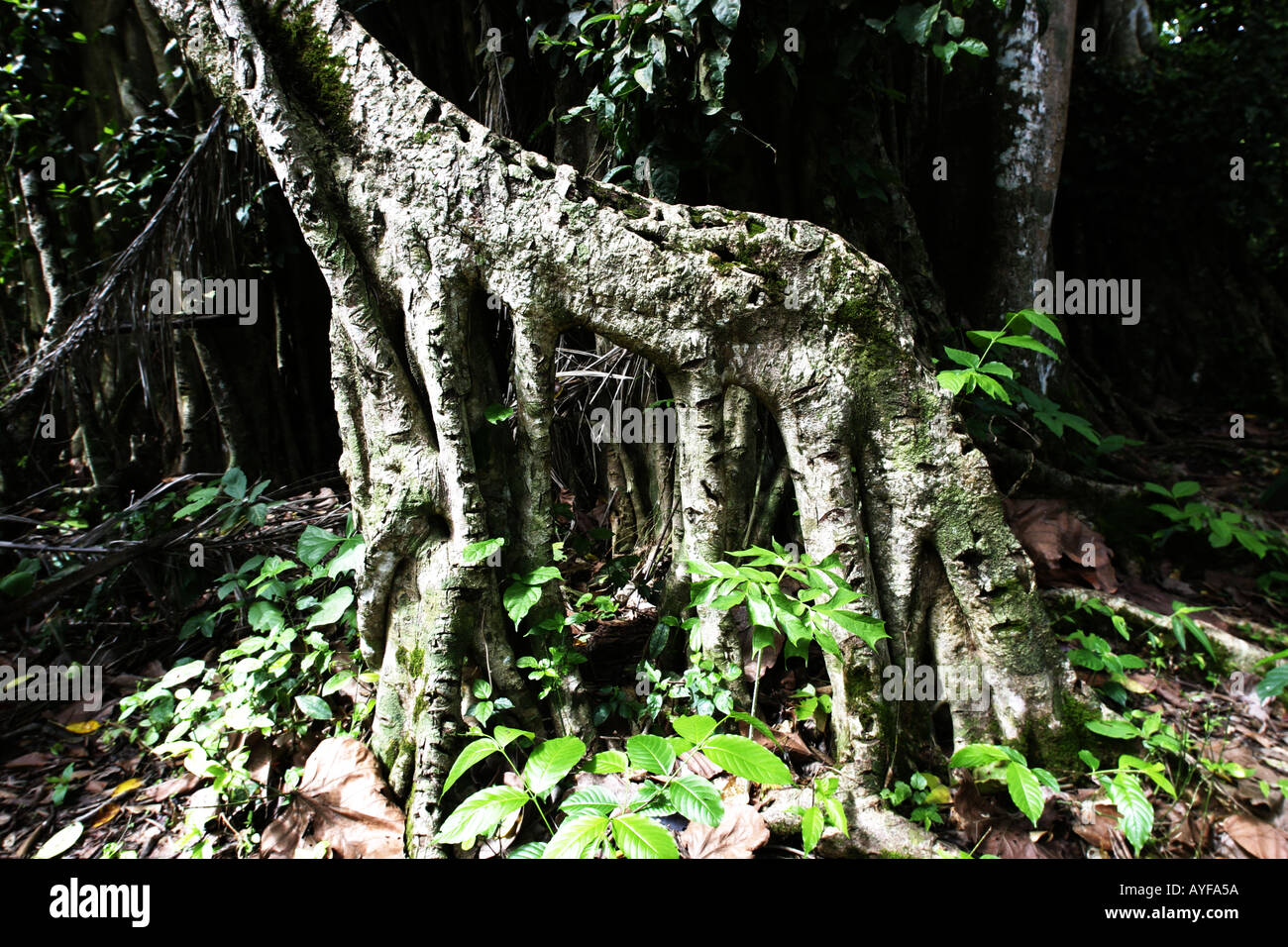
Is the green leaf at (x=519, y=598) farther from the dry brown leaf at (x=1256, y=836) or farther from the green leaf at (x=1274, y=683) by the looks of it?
the green leaf at (x=1274, y=683)

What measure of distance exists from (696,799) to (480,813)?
507 mm

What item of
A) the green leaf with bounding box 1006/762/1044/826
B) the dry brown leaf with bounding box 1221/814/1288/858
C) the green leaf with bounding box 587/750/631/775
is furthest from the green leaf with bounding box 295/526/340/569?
the dry brown leaf with bounding box 1221/814/1288/858

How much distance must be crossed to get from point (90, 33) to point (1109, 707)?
635cm

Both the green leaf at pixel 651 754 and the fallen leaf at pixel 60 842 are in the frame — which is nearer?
the green leaf at pixel 651 754

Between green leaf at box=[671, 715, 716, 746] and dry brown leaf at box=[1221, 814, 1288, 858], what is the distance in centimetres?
171

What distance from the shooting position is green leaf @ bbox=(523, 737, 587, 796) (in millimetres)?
1650

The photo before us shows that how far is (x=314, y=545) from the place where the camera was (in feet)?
8.40

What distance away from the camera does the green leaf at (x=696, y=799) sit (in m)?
1.53

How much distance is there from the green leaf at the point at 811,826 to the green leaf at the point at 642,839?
490mm

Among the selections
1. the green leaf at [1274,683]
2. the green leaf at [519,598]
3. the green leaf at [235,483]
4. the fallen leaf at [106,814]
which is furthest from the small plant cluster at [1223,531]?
the fallen leaf at [106,814]

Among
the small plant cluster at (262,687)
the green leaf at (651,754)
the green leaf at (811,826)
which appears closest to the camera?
the green leaf at (651,754)

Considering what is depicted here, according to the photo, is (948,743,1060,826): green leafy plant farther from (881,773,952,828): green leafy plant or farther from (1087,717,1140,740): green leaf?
(1087,717,1140,740): green leaf
